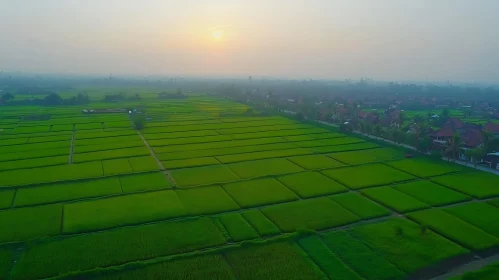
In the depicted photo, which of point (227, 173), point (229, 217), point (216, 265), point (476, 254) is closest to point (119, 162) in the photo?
point (227, 173)

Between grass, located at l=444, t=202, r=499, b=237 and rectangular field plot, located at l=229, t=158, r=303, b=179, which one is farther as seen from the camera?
rectangular field plot, located at l=229, t=158, r=303, b=179

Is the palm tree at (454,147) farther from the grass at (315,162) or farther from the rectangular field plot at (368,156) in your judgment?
the grass at (315,162)

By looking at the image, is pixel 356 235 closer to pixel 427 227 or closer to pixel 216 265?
pixel 427 227

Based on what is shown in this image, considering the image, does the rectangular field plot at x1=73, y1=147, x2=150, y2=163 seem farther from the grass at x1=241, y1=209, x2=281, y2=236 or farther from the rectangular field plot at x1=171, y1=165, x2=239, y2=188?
the grass at x1=241, y1=209, x2=281, y2=236

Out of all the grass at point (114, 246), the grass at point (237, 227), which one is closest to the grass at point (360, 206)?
the grass at point (237, 227)

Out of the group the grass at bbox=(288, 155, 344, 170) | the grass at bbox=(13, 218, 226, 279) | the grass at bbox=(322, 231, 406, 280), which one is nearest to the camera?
the grass at bbox=(322, 231, 406, 280)

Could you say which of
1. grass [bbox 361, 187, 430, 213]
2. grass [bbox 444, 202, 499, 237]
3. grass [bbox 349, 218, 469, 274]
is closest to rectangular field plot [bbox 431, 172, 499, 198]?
grass [bbox 444, 202, 499, 237]

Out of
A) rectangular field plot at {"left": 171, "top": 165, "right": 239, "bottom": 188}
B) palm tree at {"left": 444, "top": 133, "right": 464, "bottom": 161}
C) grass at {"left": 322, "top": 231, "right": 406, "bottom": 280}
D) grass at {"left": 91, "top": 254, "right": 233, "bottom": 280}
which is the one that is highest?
palm tree at {"left": 444, "top": 133, "right": 464, "bottom": 161}

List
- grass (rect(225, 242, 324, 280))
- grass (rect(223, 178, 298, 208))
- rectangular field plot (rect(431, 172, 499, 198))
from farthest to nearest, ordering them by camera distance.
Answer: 1. rectangular field plot (rect(431, 172, 499, 198))
2. grass (rect(223, 178, 298, 208))
3. grass (rect(225, 242, 324, 280))
